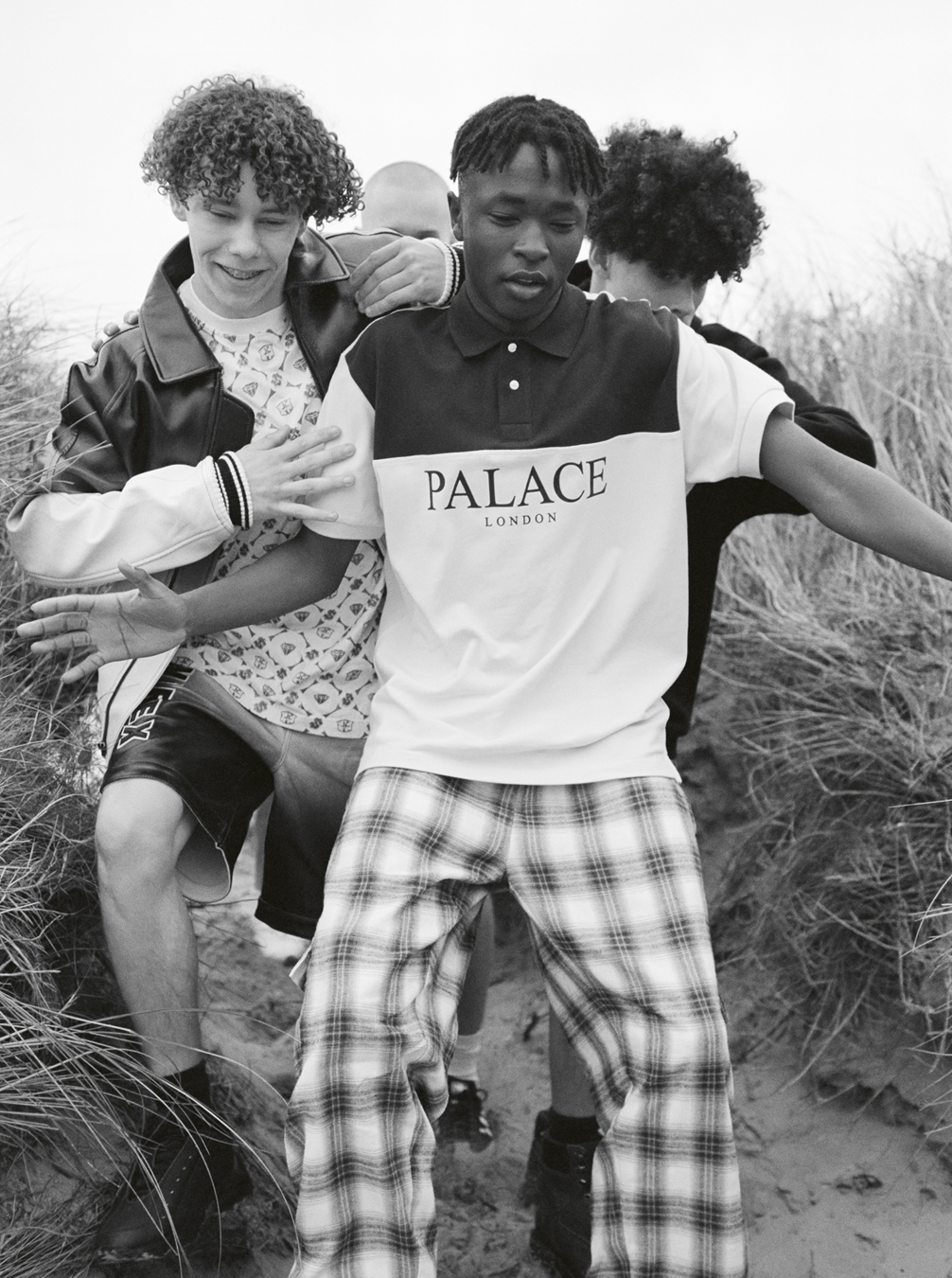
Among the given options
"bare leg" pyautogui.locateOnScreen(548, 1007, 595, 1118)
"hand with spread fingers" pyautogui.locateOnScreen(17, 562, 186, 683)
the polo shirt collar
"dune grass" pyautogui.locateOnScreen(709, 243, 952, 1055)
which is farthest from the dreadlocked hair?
"bare leg" pyautogui.locateOnScreen(548, 1007, 595, 1118)

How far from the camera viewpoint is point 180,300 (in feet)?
7.75

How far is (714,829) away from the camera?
327 cm

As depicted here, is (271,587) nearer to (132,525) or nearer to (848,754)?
(132,525)

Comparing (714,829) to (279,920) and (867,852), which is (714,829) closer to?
(867,852)

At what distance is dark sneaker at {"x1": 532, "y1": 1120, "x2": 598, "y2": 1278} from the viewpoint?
2312 millimetres

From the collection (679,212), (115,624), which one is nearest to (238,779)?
(115,624)

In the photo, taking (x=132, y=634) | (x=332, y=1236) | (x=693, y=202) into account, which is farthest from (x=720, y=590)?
(x=332, y=1236)

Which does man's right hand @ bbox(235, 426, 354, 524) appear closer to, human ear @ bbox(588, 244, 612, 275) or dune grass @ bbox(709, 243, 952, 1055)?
human ear @ bbox(588, 244, 612, 275)

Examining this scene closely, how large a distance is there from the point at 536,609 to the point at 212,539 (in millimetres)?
580

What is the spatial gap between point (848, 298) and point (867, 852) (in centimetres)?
236

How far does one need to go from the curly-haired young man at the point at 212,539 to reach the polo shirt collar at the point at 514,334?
168 mm

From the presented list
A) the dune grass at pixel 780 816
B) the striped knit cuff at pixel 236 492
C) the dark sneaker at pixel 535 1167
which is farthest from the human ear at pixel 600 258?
the dark sneaker at pixel 535 1167

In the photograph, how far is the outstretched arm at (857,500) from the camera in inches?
79.8

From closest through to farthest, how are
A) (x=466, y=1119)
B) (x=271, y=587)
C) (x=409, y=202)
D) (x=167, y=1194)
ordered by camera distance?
(x=167, y=1194) → (x=271, y=587) → (x=466, y=1119) → (x=409, y=202)
